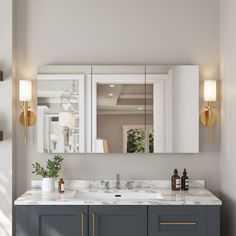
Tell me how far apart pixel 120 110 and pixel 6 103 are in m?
0.96

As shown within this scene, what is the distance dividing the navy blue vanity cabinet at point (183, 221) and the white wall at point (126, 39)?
63cm

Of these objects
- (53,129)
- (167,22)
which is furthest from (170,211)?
(167,22)

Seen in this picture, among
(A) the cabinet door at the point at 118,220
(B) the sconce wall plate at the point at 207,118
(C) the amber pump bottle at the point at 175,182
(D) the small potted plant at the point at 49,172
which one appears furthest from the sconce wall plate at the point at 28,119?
(B) the sconce wall plate at the point at 207,118

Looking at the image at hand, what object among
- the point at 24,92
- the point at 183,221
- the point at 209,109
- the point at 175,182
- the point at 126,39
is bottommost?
the point at 183,221

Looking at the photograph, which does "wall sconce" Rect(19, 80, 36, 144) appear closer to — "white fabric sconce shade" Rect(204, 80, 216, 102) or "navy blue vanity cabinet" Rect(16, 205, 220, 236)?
"navy blue vanity cabinet" Rect(16, 205, 220, 236)

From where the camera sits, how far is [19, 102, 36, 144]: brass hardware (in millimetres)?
4160

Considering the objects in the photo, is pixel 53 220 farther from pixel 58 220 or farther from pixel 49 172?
pixel 49 172

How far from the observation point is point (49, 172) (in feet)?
13.3

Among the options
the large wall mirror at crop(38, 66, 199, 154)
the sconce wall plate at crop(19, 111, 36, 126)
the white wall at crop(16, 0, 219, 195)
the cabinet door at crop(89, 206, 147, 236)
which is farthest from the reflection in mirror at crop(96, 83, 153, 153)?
the cabinet door at crop(89, 206, 147, 236)

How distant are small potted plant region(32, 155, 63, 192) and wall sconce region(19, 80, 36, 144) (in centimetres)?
30

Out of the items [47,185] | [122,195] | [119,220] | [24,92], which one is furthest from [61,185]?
[24,92]

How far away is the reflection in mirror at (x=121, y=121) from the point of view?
13.7 feet

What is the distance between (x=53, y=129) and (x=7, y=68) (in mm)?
640

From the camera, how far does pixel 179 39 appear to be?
4219mm
